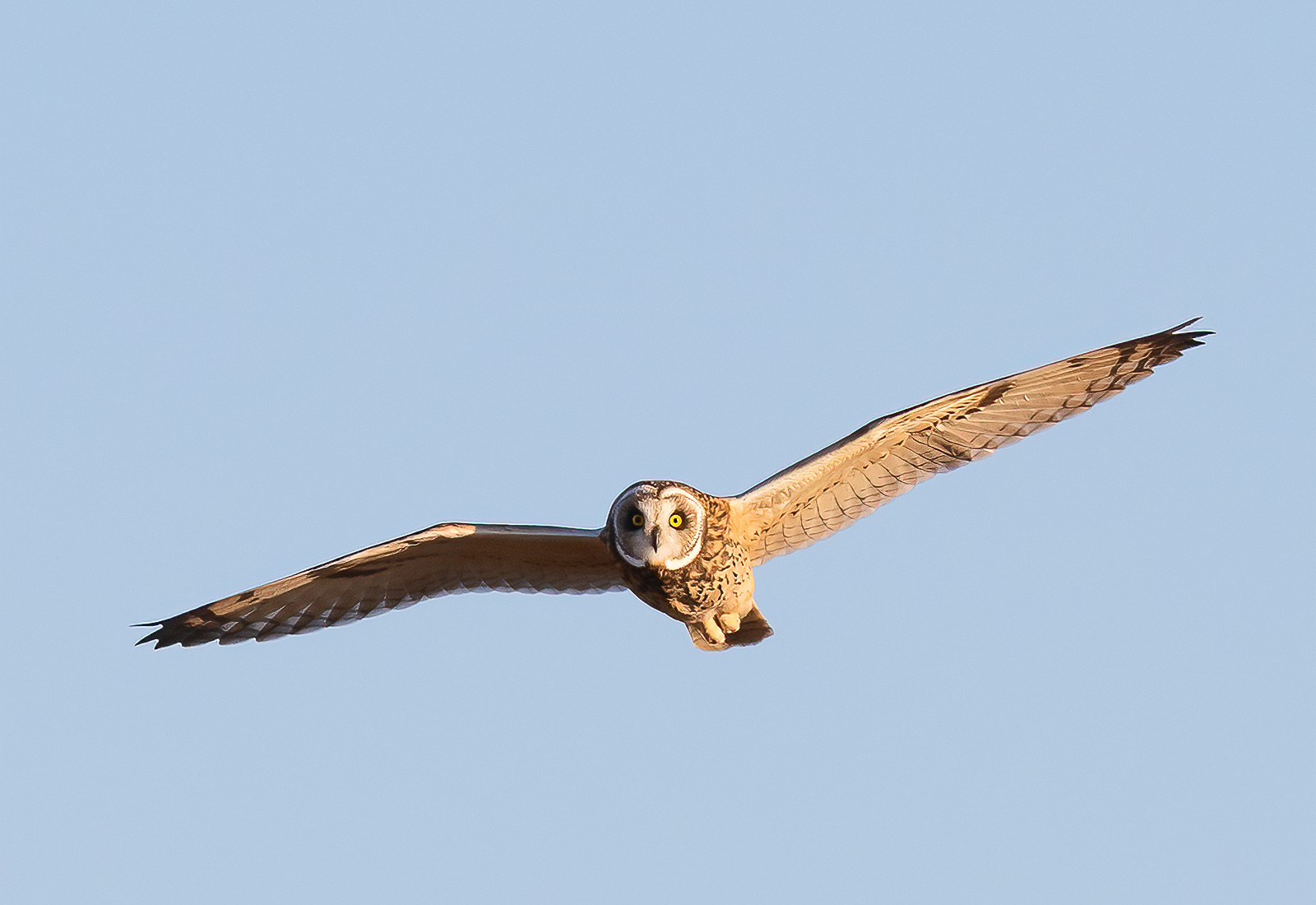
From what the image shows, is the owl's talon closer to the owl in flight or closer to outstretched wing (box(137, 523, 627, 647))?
the owl in flight

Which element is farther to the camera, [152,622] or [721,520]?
[152,622]

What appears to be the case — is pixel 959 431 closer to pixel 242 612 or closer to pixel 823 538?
pixel 823 538

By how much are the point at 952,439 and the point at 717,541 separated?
161 cm

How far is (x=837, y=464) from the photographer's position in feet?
28.2

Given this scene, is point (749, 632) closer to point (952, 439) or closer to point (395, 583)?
point (952, 439)

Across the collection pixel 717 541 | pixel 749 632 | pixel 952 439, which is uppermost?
pixel 952 439

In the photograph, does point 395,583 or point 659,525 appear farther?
point 395,583

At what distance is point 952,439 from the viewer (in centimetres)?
899

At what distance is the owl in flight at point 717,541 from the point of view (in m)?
8.43

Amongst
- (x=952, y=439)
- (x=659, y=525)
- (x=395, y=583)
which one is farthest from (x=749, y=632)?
(x=395, y=583)

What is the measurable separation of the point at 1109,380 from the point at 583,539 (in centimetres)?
321

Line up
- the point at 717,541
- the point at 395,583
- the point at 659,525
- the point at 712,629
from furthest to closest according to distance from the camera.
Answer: the point at 395,583, the point at 712,629, the point at 717,541, the point at 659,525

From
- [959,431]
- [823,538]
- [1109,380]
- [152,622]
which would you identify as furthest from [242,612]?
[1109,380]

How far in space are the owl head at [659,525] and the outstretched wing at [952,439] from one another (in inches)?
24.4
